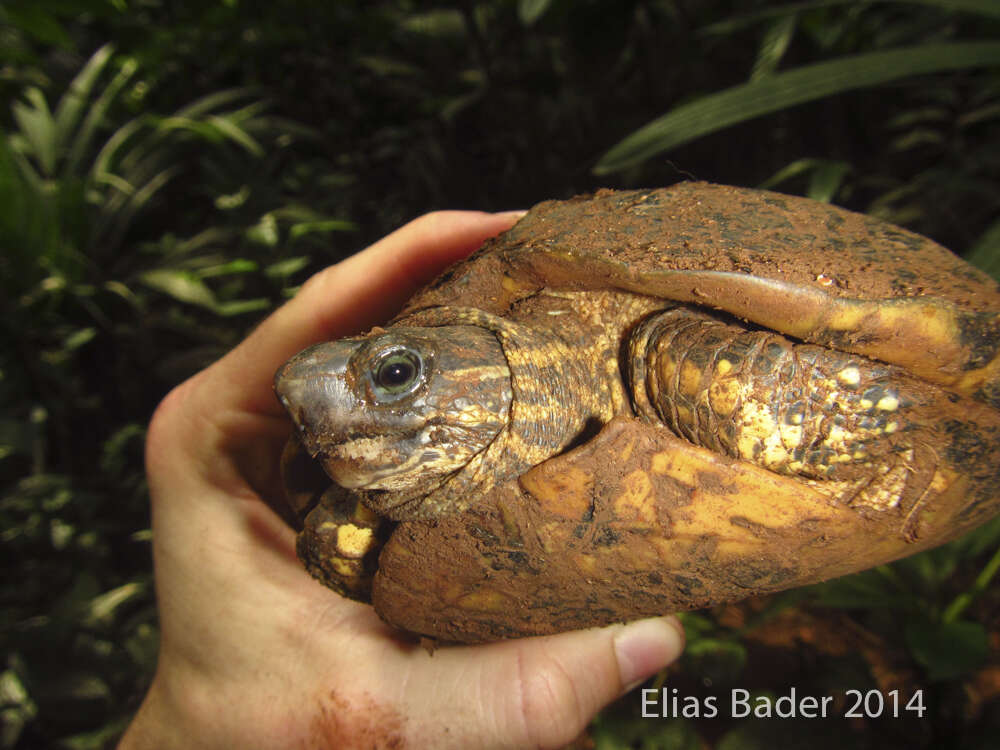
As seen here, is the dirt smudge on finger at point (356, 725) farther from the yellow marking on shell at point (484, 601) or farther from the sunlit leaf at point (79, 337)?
the sunlit leaf at point (79, 337)

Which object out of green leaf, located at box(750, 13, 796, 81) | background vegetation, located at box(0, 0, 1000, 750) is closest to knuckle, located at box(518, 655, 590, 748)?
background vegetation, located at box(0, 0, 1000, 750)

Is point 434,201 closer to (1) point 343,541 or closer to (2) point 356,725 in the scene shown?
(1) point 343,541

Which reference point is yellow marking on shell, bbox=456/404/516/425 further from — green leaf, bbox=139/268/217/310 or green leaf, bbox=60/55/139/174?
green leaf, bbox=60/55/139/174

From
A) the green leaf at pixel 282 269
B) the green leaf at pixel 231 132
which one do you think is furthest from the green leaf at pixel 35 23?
the green leaf at pixel 282 269

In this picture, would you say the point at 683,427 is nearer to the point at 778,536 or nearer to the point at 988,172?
the point at 778,536

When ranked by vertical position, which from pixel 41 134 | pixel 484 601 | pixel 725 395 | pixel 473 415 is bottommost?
pixel 484 601

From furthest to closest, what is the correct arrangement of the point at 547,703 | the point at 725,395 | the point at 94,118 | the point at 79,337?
the point at 94,118 → the point at 79,337 → the point at 547,703 → the point at 725,395

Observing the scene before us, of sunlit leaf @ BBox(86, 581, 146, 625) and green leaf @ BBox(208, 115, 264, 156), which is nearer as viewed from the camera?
sunlit leaf @ BBox(86, 581, 146, 625)

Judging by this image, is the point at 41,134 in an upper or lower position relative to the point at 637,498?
upper

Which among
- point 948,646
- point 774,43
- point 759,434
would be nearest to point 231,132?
point 774,43
